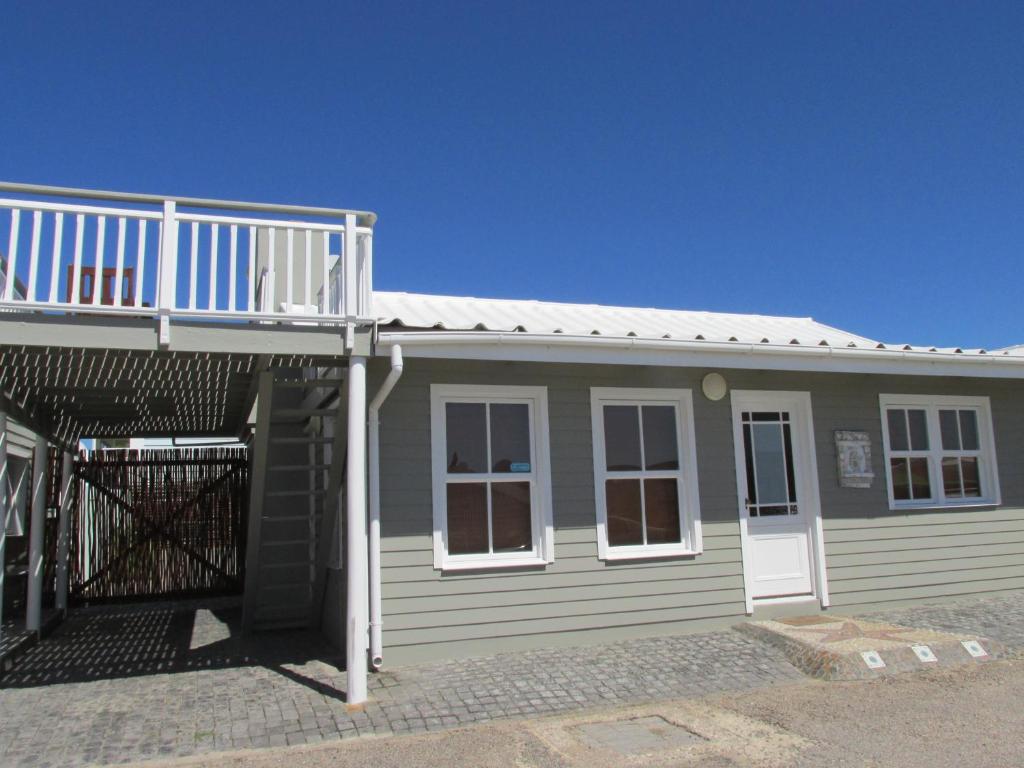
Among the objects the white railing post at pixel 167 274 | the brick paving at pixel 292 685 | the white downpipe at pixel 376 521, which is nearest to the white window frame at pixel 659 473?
the brick paving at pixel 292 685

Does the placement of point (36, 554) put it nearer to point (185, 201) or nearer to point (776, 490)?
point (185, 201)

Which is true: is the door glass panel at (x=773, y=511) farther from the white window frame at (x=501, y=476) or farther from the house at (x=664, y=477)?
the white window frame at (x=501, y=476)

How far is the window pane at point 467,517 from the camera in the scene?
6672 mm

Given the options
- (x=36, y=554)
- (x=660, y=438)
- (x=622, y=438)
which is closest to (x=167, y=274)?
(x=36, y=554)

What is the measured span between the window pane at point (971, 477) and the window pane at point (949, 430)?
8.7 inches

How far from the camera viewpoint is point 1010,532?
8.65 m

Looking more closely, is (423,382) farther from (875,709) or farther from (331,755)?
(875,709)

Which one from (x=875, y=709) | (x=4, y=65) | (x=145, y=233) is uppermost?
(x=4, y=65)

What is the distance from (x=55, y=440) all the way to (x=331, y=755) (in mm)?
5751

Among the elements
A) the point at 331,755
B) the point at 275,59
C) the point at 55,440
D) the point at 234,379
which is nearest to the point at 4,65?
the point at 275,59

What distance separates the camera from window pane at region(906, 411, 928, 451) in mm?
8516

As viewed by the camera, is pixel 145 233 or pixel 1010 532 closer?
pixel 145 233

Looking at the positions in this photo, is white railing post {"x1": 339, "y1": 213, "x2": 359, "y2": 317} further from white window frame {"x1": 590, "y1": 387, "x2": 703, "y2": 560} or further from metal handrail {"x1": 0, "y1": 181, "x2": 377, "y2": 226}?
white window frame {"x1": 590, "y1": 387, "x2": 703, "y2": 560}

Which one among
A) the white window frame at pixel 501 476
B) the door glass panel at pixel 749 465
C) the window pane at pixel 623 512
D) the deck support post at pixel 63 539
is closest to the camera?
the white window frame at pixel 501 476
